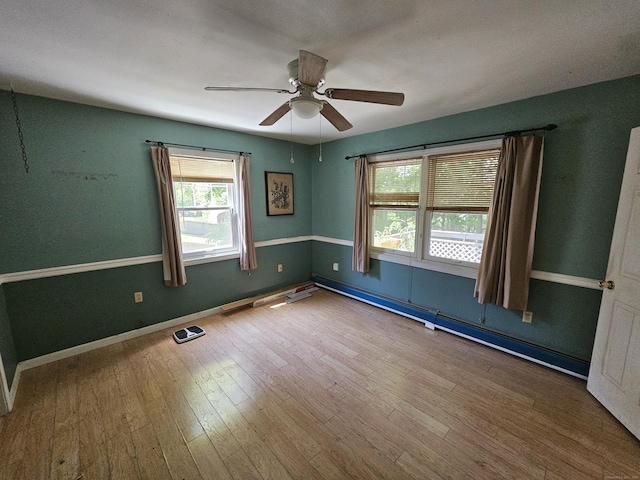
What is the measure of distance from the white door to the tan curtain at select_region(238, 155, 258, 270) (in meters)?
3.64

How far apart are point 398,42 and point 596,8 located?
2.95 feet

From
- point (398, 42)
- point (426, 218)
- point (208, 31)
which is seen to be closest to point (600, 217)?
point (426, 218)

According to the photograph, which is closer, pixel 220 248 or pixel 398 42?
pixel 398 42

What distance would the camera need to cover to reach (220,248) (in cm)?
355

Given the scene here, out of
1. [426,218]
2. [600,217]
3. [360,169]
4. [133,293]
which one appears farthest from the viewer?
[360,169]

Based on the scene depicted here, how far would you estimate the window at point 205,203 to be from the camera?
10.2 feet

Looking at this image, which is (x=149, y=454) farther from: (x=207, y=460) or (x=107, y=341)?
(x=107, y=341)

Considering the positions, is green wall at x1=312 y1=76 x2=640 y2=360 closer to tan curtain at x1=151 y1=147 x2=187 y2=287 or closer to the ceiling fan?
the ceiling fan

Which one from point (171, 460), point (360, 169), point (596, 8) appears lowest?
point (171, 460)

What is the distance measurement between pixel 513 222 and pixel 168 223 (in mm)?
3590

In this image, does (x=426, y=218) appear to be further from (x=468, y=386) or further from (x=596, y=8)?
(x=596, y=8)

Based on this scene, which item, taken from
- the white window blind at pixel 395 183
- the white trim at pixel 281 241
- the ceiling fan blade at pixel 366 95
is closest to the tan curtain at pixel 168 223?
the white trim at pixel 281 241

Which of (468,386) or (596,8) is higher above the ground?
(596,8)

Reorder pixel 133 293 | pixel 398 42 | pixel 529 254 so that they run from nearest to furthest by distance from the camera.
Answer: pixel 398 42 < pixel 529 254 < pixel 133 293
